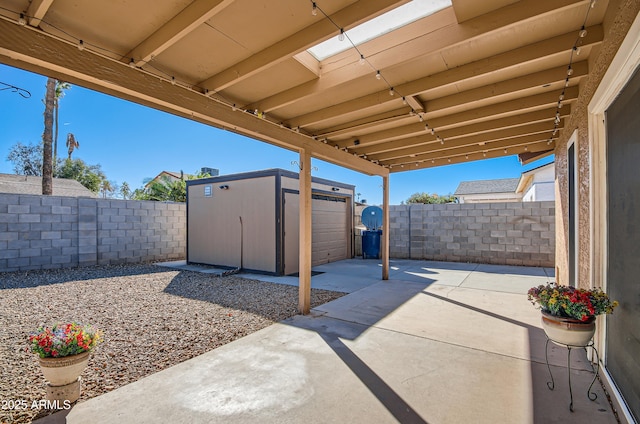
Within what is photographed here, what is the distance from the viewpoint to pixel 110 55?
2348 millimetres

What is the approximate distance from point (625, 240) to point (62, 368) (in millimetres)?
3791

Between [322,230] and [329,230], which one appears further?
[329,230]

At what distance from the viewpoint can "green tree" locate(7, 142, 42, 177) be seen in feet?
74.9

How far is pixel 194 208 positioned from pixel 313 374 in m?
7.82

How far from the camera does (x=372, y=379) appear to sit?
252cm

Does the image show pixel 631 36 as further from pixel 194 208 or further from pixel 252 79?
pixel 194 208

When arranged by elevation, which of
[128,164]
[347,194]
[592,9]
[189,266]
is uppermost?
[128,164]

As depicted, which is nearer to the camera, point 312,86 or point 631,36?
point 631,36

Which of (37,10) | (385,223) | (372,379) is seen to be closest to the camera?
(37,10)

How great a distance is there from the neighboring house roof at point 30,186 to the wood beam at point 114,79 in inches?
734

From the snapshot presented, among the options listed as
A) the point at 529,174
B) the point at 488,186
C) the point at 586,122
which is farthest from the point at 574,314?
the point at 488,186

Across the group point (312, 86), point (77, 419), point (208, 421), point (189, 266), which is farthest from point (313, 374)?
point (189, 266)

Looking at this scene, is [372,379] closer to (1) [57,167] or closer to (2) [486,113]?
(2) [486,113]

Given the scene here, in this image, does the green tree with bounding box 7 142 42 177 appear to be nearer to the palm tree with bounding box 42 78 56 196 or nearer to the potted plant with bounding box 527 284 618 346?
the palm tree with bounding box 42 78 56 196
